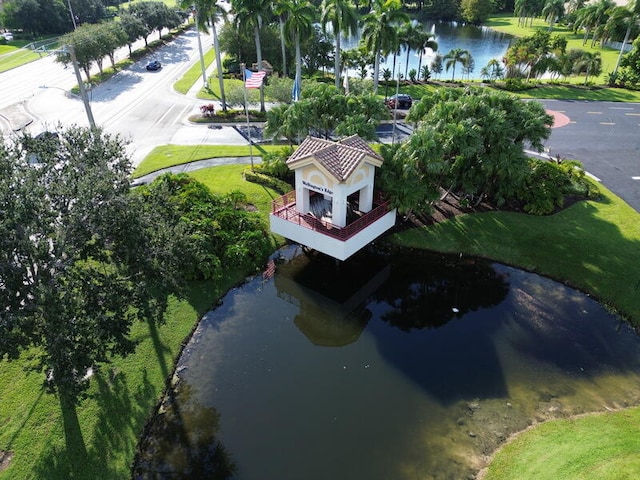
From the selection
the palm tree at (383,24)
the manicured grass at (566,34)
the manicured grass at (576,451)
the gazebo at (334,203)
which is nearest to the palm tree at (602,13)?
the manicured grass at (566,34)

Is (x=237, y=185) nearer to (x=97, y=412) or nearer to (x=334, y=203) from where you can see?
(x=334, y=203)

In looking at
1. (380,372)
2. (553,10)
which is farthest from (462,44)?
(380,372)

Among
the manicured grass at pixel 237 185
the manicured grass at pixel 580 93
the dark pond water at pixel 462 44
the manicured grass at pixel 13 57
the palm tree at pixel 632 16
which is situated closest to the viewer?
the manicured grass at pixel 237 185

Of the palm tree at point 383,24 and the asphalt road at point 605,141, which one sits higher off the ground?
the palm tree at point 383,24

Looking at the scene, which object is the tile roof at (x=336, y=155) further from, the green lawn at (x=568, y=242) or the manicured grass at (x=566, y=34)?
the manicured grass at (x=566, y=34)

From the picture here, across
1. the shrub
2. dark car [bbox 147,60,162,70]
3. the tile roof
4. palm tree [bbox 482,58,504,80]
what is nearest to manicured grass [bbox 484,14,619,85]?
palm tree [bbox 482,58,504,80]

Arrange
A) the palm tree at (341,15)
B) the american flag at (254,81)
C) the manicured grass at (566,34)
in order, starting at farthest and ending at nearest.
Result: the manicured grass at (566,34) → the palm tree at (341,15) → the american flag at (254,81)

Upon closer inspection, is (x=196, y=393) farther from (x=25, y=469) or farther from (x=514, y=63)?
(x=514, y=63)

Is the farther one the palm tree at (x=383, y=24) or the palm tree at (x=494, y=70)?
the palm tree at (x=494, y=70)

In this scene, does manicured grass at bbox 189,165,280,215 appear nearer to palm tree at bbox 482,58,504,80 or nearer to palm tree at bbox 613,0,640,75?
palm tree at bbox 482,58,504,80
